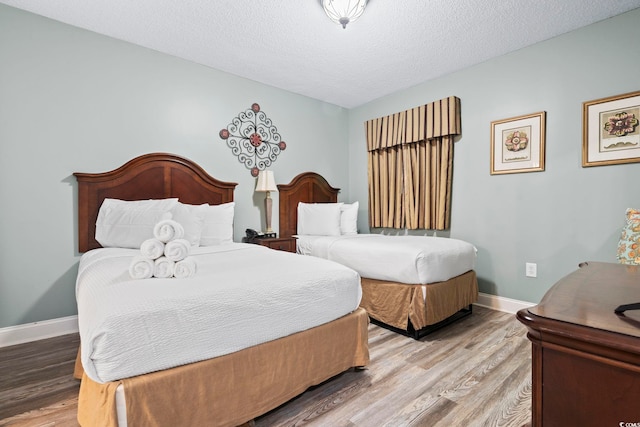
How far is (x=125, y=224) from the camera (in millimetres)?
2393

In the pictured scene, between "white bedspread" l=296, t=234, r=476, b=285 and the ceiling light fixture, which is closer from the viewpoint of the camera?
the ceiling light fixture

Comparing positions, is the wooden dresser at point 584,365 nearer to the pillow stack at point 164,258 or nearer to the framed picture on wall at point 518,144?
the pillow stack at point 164,258

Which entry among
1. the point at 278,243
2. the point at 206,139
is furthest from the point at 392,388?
the point at 206,139

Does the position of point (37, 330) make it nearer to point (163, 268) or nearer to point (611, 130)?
point (163, 268)

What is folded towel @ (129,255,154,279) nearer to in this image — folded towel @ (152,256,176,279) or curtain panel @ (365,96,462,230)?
folded towel @ (152,256,176,279)

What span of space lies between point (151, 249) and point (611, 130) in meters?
3.46

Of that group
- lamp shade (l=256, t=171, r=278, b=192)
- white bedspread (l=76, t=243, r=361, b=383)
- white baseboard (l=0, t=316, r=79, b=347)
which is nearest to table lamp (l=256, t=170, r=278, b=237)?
lamp shade (l=256, t=171, r=278, b=192)

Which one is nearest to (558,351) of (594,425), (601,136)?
(594,425)

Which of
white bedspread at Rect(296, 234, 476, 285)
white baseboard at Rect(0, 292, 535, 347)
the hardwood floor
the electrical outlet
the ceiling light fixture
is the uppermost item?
the ceiling light fixture

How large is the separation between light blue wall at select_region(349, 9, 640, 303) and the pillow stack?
293cm

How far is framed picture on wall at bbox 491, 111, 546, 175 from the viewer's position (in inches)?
110

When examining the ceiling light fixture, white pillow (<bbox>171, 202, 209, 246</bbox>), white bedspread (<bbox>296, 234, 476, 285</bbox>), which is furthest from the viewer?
white pillow (<bbox>171, 202, 209, 246</bbox>)

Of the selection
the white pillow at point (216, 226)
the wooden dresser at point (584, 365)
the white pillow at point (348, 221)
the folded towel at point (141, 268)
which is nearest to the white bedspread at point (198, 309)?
the folded towel at point (141, 268)

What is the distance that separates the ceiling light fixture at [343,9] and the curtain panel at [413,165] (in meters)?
1.67
